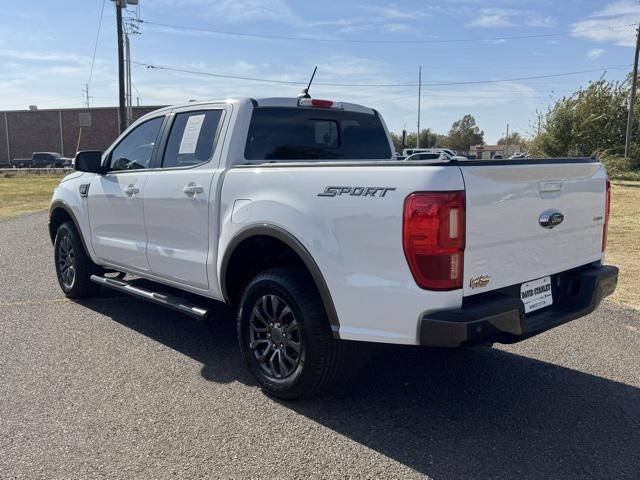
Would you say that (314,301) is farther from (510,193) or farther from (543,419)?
(543,419)

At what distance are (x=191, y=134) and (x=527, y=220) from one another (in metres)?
2.64

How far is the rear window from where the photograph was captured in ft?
14.3

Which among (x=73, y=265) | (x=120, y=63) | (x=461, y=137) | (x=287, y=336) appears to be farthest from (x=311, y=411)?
(x=461, y=137)

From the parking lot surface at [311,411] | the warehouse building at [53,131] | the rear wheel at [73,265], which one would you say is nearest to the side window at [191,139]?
the parking lot surface at [311,411]

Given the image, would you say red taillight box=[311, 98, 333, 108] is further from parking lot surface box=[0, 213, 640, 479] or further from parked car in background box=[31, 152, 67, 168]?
parked car in background box=[31, 152, 67, 168]

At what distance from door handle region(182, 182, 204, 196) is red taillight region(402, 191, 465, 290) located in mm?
1822

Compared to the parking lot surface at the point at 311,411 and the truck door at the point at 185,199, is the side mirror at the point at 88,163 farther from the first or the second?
A: the parking lot surface at the point at 311,411

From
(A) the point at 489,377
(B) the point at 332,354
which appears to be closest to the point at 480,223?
(B) the point at 332,354

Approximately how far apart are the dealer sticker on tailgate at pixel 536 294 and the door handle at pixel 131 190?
320 centimetres

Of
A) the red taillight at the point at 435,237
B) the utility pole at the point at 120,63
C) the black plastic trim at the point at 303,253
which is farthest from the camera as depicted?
the utility pole at the point at 120,63

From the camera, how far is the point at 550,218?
3.43 meters

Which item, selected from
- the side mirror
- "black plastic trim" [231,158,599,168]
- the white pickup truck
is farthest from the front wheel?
the side mirror

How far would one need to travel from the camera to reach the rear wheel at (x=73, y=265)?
19.8ft

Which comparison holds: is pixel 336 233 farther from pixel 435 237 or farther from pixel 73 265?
pixel 73 265
